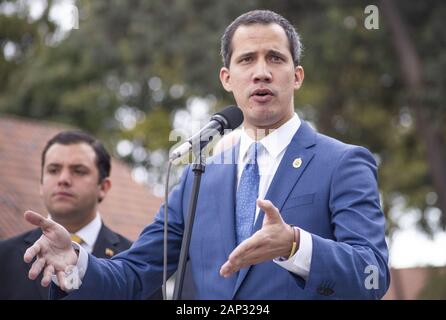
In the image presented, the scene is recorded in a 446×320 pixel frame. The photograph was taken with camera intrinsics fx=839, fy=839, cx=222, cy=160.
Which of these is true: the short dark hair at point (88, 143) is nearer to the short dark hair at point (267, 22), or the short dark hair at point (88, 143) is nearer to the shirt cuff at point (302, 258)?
the short dark hair at point (267, 22)

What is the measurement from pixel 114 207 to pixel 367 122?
11.4 meters

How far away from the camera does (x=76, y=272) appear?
3.45 m

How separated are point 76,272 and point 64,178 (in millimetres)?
2648

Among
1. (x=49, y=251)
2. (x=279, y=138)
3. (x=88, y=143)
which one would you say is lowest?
(x=49, y=251)

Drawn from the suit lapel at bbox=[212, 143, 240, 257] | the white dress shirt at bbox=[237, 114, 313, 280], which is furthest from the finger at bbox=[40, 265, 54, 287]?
the white dress shirt at bbox=[237, 114, 313, 280]

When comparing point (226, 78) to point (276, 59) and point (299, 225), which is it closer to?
point (276, 59)

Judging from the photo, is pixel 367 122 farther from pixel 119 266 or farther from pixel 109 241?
pixel 119 266

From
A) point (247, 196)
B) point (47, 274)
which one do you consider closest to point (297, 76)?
point (247, 196)

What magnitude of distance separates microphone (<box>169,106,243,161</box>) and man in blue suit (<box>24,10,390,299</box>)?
164mm

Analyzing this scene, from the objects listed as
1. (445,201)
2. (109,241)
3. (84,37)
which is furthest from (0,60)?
(109,241)

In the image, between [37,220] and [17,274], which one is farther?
[17,274]

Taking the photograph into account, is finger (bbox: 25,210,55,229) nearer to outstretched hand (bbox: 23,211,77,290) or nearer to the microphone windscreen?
outstretched hand (bbox: 23,211,77,290)

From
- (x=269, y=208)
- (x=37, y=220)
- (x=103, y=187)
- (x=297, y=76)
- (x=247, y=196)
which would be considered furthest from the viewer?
(x=103, y=187)

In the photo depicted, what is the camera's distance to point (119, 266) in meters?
3.71
